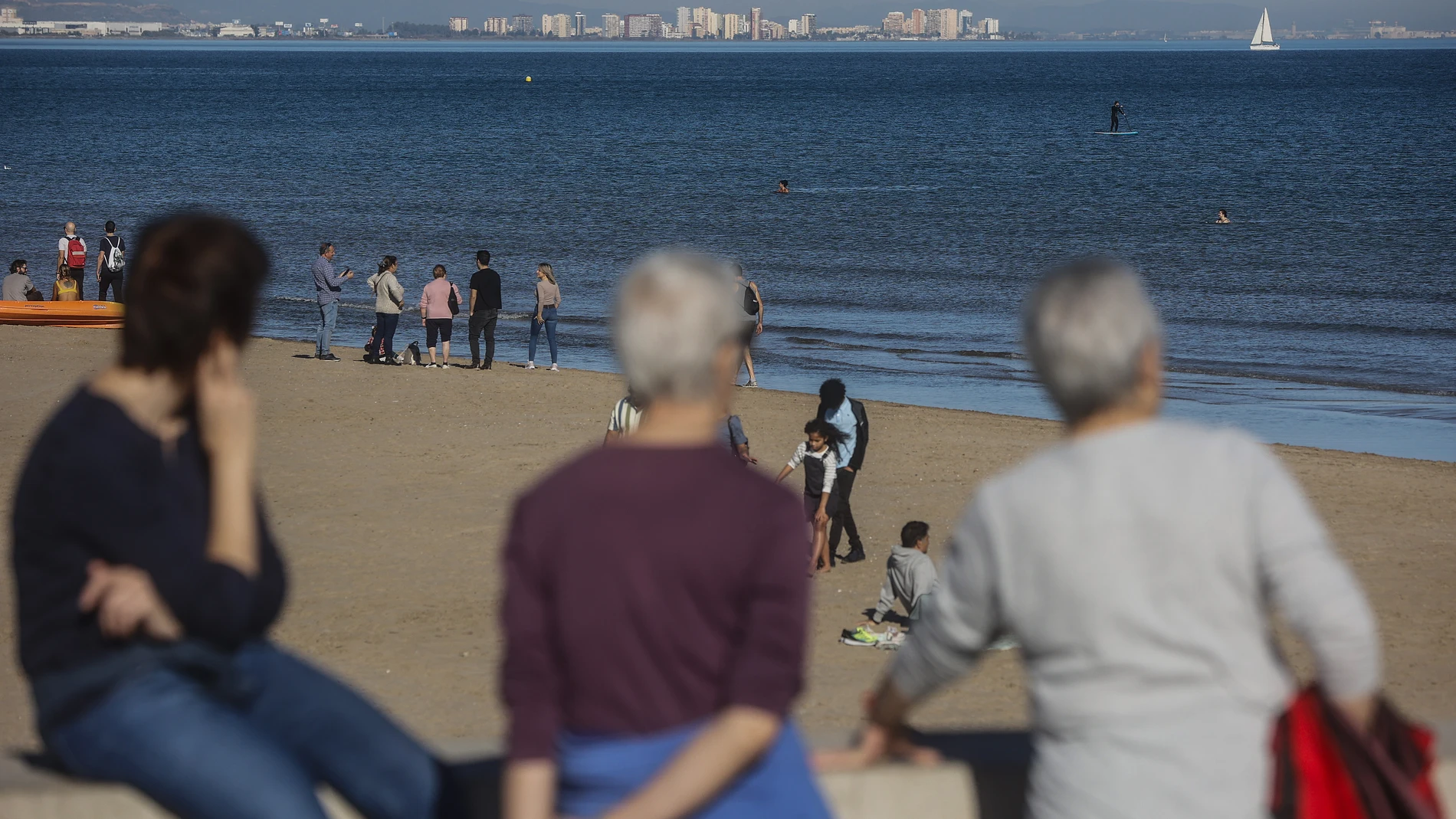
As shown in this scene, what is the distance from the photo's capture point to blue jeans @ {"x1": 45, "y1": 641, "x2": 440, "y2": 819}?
91.0 inches

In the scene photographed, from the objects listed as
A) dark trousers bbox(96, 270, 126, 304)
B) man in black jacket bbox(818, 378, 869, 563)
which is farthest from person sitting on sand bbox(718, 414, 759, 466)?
dark trousers bbox(96, 270, 126, 304)

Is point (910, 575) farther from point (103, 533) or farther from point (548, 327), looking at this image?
point (548, 327)

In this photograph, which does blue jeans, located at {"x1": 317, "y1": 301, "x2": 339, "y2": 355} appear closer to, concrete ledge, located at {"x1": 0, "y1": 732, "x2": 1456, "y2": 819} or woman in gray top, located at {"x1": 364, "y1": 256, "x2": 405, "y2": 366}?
woman in gray top, located at {"x1": 364, "y1": 256, "x2": 405, "y2": 366}

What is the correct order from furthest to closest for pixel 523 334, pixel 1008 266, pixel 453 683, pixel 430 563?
pixel 1008 266 < pixel 523 334 < pixel 430 563 < pixel 453 683

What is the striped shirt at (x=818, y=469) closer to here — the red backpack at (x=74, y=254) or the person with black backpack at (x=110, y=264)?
the person with black backpack at (x=110, y=264)

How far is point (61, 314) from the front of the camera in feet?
71.0

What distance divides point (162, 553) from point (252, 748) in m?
0.35

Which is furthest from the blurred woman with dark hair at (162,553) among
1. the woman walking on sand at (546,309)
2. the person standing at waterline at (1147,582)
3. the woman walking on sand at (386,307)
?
the woman walking on sand at (546,309)

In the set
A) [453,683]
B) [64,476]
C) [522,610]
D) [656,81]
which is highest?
A: [656,81]

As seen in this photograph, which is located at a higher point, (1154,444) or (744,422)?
(1154,444)

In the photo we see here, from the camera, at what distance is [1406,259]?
37344 millimetres

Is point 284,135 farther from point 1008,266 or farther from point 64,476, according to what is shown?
point 64,476

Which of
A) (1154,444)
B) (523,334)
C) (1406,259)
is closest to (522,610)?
(1154,444)

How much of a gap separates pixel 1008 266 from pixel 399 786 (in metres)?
35.3
